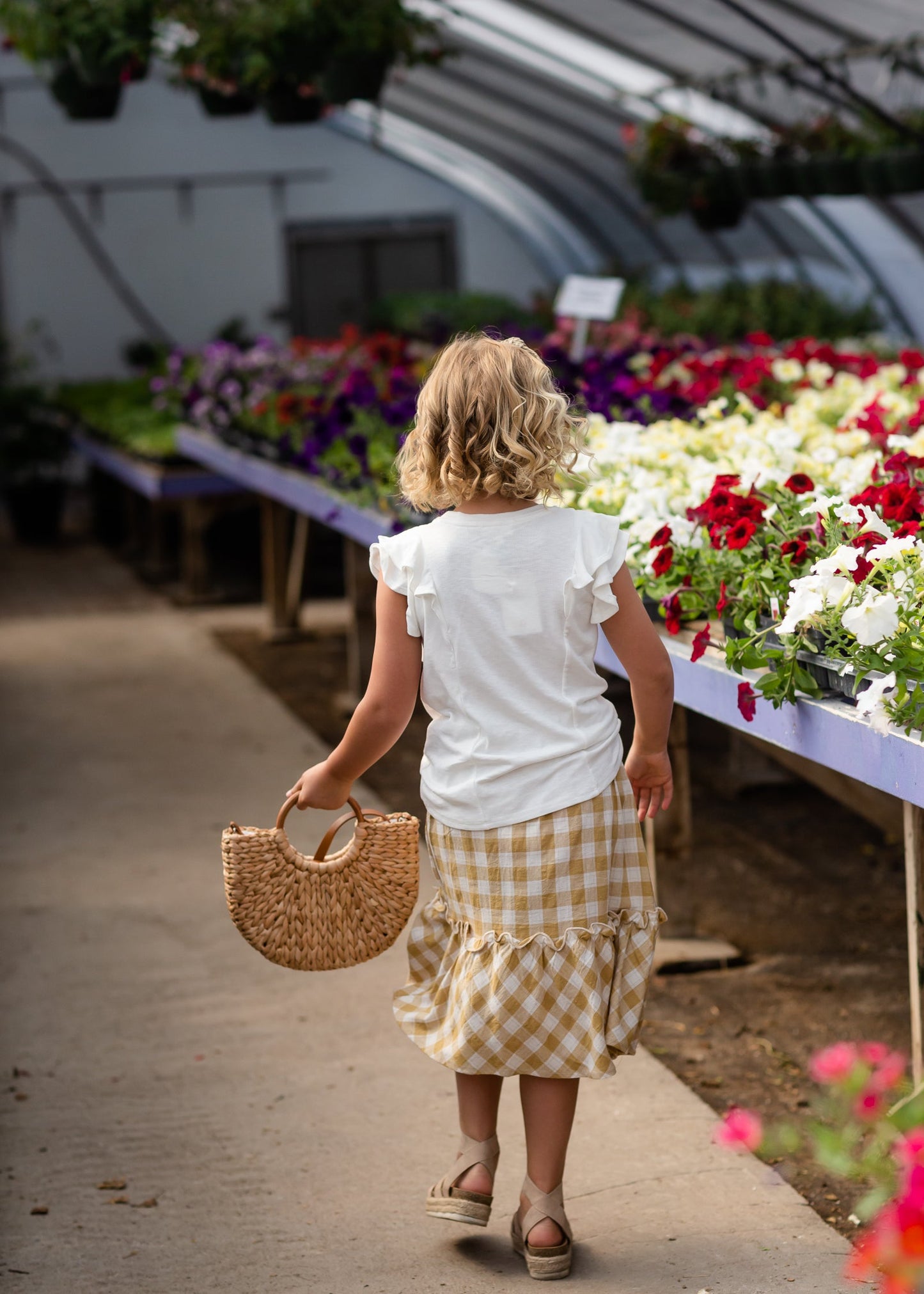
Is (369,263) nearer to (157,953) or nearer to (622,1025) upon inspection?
(157,953)

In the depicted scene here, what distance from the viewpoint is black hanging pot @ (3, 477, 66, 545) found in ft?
35.4

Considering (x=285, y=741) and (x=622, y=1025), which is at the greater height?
(x=622, y=1025)

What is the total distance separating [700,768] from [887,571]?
2.96 m

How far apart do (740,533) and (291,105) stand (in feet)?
13.9

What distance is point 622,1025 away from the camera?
208cm

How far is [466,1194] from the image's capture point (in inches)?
84.0

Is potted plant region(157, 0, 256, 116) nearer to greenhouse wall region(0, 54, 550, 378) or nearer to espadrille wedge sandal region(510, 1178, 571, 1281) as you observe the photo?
espadrille wedge sandal region(510, 1178, 571, 1281)

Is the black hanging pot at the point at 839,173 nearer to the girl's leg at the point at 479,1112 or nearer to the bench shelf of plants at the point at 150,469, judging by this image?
the bench shelf of plants at the point at 150,469

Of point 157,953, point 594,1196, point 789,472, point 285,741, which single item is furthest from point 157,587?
point 594,1196

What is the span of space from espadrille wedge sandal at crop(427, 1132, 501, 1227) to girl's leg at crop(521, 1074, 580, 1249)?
0.08 metres

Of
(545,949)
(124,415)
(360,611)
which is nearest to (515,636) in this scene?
(545,949)

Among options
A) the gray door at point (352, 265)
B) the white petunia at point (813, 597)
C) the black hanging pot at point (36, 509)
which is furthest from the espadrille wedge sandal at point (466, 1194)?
the gray door at point (352, 265)

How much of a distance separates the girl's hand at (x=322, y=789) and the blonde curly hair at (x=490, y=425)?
1.33 feet

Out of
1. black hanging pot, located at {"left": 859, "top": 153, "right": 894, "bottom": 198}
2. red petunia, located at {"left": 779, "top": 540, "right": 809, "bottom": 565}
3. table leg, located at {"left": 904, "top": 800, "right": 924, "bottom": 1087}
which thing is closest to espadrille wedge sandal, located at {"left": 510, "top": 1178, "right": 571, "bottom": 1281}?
table leg, located at {"left": 904, "top": 800, "right": 924, "bottom": 1087}
